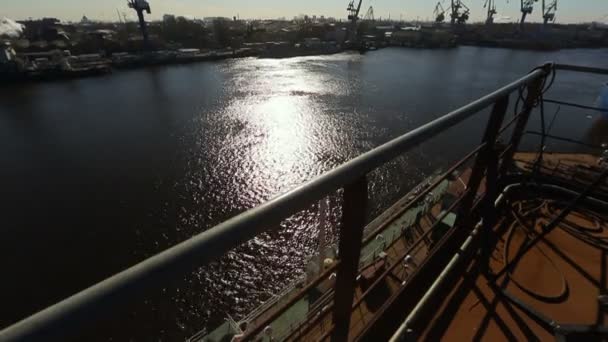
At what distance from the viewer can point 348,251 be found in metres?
0.90

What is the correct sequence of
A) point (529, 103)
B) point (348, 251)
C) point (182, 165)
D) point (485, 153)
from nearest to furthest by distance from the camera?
point (348, 251)
point (485, 153)
point (529, 103)
point (182, 165)

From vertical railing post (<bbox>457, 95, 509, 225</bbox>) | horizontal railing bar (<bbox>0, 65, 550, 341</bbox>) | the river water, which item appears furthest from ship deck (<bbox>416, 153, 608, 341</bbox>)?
the river water

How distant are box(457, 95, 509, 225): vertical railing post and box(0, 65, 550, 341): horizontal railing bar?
106 centimetres

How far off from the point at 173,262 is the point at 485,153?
1.70m

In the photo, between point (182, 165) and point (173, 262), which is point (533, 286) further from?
point (182, 165)

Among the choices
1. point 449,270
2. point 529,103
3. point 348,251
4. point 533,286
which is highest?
point 529,103

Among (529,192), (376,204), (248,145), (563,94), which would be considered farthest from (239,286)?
(563,94)

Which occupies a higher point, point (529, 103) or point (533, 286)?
point (529, 103)

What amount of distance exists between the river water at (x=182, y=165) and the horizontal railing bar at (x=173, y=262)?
0.03 metres

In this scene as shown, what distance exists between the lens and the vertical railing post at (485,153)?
1463 mm

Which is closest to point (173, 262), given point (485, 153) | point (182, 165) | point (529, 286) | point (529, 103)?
point (485, 153)

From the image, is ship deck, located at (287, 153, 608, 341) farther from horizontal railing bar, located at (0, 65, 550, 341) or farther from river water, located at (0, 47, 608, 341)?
river water, located at (0, 47, 608, 341)

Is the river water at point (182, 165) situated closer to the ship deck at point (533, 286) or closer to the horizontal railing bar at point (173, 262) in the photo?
the horizontal railing bar at point (173, 262)

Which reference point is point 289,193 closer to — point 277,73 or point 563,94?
point 563,94
